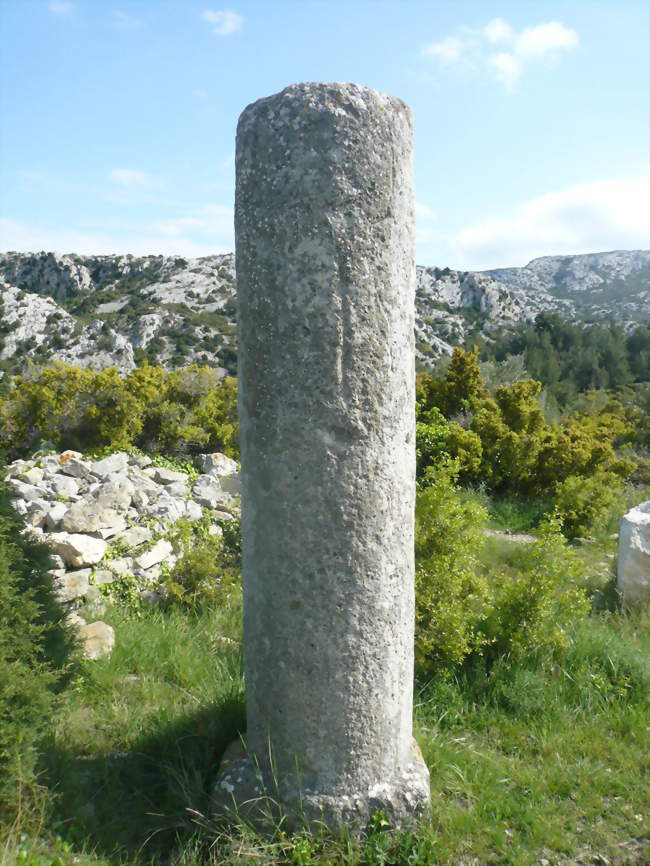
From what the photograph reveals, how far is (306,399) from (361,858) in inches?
71.1

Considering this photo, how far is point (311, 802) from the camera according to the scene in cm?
250

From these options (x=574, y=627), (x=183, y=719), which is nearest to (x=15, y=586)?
(x=183, y=719)

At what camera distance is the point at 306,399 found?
2391 mm

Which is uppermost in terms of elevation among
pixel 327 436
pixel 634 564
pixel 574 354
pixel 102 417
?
pixel 327 436

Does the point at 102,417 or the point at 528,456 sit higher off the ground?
the point at 102,417

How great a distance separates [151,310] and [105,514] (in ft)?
106

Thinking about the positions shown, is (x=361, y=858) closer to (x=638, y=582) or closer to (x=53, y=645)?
(x=53, y=645)

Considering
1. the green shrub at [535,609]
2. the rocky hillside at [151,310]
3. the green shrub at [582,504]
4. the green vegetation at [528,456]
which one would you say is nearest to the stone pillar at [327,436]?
the green shrub at [535,609]

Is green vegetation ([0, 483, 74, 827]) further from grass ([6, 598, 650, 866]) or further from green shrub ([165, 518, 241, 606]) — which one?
green shrub ([165, 518, 241, 606])

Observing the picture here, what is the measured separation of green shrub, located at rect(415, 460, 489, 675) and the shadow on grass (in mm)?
1288

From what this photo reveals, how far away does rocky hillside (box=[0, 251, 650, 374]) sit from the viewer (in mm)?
29719

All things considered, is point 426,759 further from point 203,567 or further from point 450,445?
point 450,445

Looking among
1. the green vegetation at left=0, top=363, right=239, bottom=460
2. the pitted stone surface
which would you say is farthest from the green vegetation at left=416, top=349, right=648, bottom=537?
the green vegetation at left=0, top=363, right=239, bottom=460

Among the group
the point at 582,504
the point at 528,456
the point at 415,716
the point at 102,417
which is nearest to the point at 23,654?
the point at 415,716
